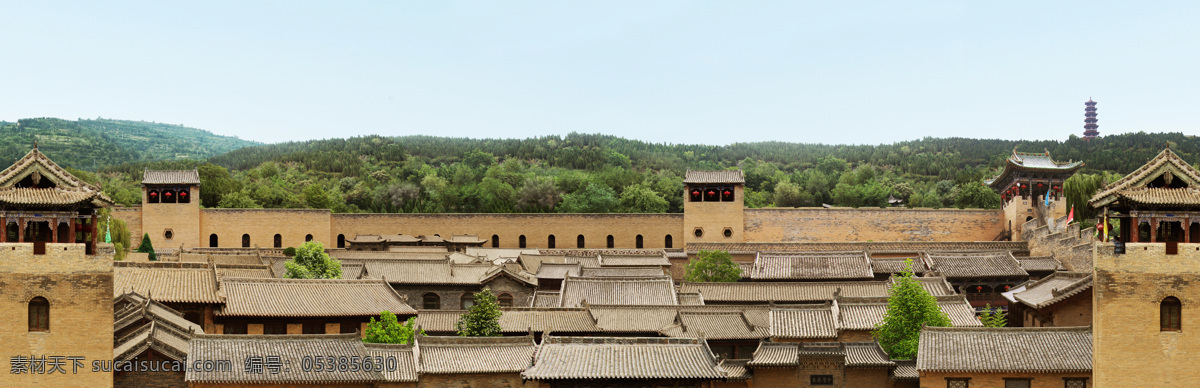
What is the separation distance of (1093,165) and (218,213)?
61.8m

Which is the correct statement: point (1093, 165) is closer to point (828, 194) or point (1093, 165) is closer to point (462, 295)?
point (828, 194)

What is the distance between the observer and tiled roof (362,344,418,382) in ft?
89.0

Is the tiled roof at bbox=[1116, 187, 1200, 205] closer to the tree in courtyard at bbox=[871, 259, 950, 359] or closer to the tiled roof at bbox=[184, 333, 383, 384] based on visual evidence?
the tree in courtyard at bbox=[871, 259, 950, 359]

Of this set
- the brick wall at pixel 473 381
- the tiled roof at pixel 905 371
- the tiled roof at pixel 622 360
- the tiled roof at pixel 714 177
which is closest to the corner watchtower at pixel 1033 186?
the tiled roof at pixel 714 177

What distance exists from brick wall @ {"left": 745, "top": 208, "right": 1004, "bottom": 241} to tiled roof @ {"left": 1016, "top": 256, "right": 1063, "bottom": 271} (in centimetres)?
1280

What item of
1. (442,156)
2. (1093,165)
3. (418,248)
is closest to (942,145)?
(1093,165)

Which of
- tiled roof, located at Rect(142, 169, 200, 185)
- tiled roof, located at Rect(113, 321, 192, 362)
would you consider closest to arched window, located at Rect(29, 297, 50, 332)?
tiled roof, located at Rect(113, 321, 192, 362)

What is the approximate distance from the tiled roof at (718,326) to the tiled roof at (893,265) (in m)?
10.6

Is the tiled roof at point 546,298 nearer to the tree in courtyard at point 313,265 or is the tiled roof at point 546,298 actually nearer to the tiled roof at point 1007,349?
the tree in courtyard at point 313,265

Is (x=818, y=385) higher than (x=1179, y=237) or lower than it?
lower

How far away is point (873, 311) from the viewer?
33938 mm

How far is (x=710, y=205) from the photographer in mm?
58250

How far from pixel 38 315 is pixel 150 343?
3.28m

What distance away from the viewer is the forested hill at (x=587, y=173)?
7394 centimetres
